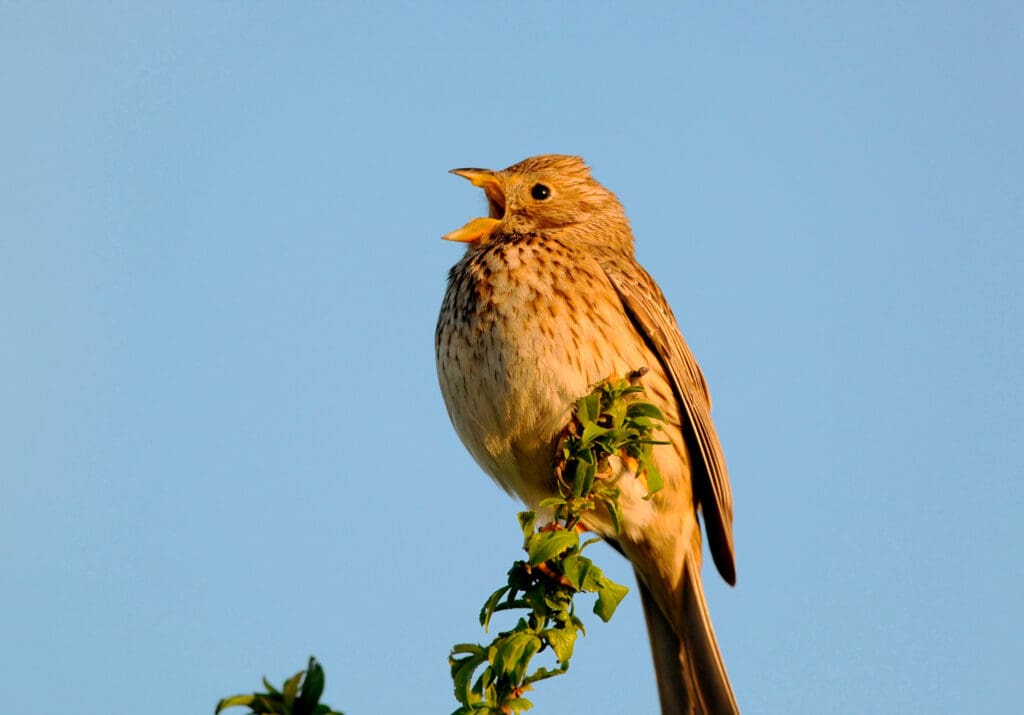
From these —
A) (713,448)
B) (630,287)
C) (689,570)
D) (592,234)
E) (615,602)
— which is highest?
(592,234)

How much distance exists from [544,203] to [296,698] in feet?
15.7

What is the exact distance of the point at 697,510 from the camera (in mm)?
5969

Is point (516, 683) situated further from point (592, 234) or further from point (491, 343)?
point (592, 234)

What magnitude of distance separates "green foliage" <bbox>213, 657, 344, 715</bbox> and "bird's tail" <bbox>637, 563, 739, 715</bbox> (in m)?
3.84

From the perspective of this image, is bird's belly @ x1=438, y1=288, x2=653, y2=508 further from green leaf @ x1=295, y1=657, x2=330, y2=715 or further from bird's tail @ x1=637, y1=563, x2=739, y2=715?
green leaf @ x1=295, y1=657, x2=330, y2=715

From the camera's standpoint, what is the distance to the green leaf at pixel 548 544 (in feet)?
11.0

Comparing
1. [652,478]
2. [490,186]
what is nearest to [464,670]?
[652,478]

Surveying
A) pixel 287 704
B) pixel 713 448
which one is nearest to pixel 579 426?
pixel 713 448

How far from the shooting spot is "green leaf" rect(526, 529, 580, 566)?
3.34m

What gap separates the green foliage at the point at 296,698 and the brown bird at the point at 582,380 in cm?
330

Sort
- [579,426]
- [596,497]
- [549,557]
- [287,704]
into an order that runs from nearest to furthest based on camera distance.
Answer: [287,704], [549,557], [596,497], [579,426]

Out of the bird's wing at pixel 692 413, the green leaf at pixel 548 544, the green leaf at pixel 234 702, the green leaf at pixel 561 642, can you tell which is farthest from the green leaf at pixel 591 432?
the green leaf at pixel 234 702

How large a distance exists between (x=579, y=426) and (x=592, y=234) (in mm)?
1699

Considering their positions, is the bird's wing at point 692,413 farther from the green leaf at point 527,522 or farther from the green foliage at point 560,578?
the green leaf at point 527,522
